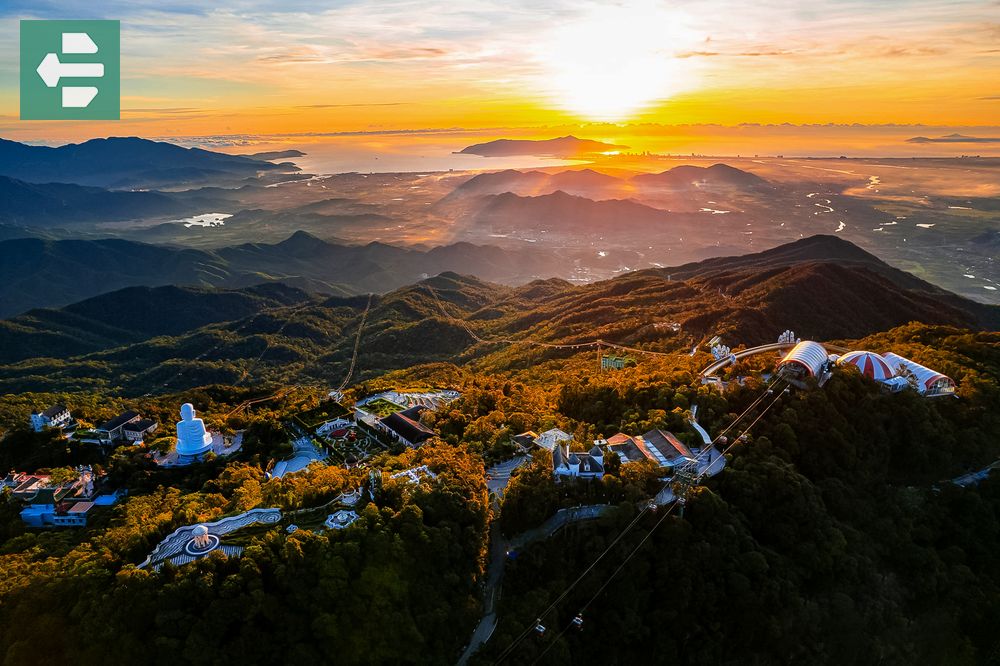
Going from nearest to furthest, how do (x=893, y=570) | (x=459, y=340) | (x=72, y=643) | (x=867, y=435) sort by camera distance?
1. (x=72, y=643)
2. (x=893, y=570)
3. (x=867, y=435)
4. (x=459, y=340)

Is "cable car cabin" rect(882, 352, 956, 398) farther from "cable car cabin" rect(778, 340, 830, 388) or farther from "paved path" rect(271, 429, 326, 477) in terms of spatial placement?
"paved path" rect(271, 429, 326, 477)

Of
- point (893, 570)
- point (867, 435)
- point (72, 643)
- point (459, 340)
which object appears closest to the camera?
point (72, 643)

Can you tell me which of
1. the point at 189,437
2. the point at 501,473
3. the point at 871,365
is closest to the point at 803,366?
the point at 871,365

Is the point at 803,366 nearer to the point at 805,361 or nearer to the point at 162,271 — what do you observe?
the point at 805,361

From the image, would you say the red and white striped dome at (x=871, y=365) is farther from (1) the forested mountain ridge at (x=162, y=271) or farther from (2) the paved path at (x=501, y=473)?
(1) the forested mountain ridge at (x=162, y=271)

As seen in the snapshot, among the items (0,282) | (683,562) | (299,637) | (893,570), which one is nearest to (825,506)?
(893,570)

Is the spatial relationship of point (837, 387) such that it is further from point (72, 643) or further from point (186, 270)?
point (186, 270)

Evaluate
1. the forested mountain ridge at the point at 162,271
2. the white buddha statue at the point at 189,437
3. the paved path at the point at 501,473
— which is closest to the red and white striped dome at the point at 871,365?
the paved path at the point at 501,473
